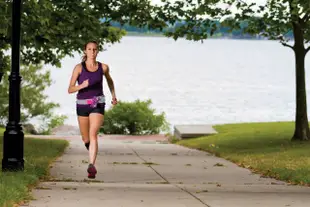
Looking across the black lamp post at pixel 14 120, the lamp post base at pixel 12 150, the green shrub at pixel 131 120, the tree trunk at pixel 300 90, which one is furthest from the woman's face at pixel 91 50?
the green shrub at pixel 131 120

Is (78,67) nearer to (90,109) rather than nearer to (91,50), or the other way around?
(91,50)

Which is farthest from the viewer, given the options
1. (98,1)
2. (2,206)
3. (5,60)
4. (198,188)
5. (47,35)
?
(5,60)

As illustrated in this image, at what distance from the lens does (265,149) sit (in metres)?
21.7

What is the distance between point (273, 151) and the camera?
20.9 meters

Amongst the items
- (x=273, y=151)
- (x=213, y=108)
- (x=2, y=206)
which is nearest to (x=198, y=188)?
(x=2, y=206)

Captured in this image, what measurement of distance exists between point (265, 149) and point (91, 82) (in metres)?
12.0

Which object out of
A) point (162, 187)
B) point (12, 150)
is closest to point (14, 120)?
point (12, 150)

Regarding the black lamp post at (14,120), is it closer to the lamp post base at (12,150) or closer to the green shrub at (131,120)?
the lamp post base at (12,150)

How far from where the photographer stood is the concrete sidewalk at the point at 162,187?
31.2 ft

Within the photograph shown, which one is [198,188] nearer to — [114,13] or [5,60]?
[114,13]

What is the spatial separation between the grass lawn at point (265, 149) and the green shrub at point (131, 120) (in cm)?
463

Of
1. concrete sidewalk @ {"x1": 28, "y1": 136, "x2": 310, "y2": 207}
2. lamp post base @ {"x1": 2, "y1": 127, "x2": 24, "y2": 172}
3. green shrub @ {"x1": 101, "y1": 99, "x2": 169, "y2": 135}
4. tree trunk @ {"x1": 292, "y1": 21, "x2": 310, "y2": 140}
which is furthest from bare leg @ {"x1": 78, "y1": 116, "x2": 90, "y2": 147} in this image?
green shrub @ {"x1": 101, "y1": 99, "x2": 169, "y2": 135}

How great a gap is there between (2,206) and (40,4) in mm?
9266

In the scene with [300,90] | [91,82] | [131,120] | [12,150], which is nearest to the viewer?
[91,82]
